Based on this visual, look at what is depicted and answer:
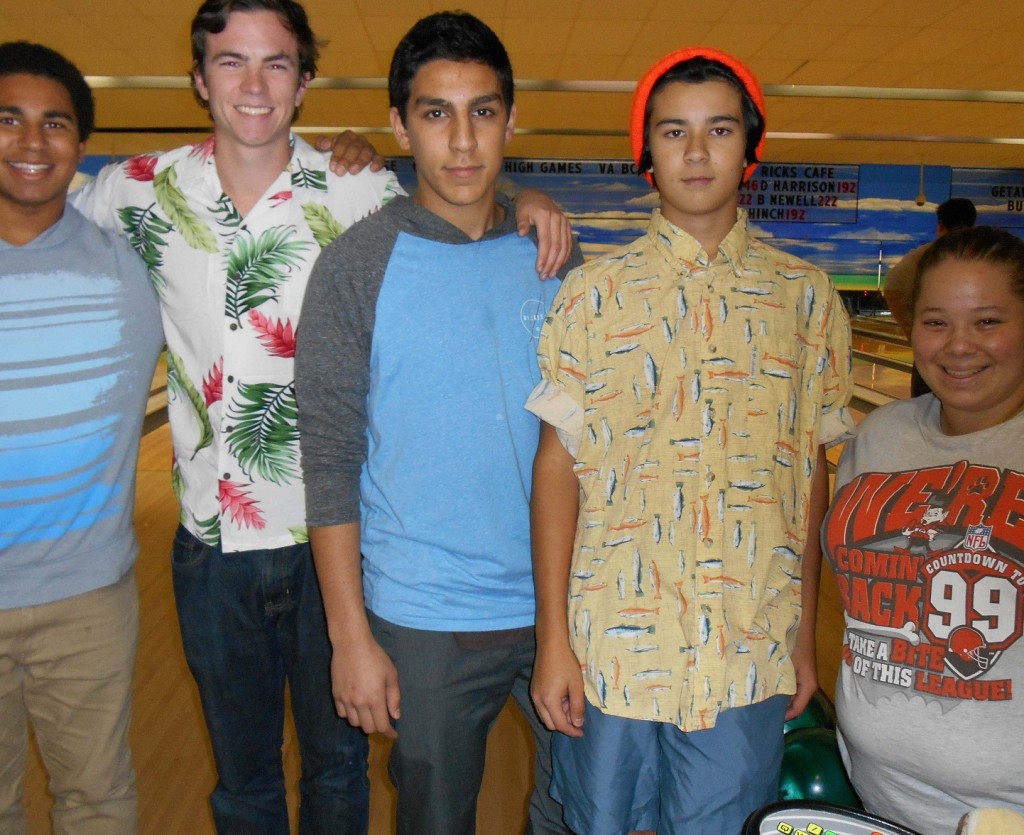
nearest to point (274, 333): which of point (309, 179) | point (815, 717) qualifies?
point (309, 179)

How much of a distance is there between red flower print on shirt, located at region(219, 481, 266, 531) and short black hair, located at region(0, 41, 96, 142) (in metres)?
0.60

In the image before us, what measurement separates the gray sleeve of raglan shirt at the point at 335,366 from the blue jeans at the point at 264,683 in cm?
28

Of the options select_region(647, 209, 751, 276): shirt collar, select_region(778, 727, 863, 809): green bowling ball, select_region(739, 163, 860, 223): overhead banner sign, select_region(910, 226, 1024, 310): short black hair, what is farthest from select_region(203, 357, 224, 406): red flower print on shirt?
select_region(739, 163, 860, 223): overhead banner sign

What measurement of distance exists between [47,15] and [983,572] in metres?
5.99

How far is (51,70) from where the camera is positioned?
4.73 feet

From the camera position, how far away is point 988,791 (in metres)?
1.11

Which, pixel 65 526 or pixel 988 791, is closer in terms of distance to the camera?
pixel 988 791

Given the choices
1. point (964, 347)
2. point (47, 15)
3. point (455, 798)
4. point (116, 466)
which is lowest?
point (455, 798)

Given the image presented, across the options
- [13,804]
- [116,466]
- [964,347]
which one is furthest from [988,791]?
[13,804]

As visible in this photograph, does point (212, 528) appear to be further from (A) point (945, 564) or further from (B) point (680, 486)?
(A) point (945, 564)

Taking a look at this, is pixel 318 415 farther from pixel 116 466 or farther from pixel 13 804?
pixel 13 804

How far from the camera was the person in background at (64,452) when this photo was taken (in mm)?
1383

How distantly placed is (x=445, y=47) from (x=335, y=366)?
440 millimetres

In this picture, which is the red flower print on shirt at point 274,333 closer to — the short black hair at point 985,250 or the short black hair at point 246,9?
the short black hair at point 246,9
